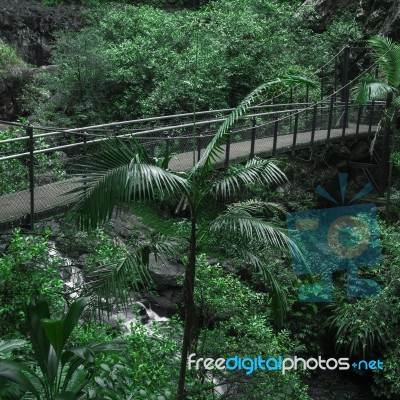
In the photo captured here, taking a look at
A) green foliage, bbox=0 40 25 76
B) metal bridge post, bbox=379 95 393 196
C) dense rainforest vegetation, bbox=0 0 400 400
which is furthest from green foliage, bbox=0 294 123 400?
green foliage, bbox=0 40 25 76

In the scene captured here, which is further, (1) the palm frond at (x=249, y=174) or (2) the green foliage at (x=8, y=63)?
(2) the green foliage at (x=8, y=63)

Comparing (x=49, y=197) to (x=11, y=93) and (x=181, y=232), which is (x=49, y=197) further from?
(x=11, y=93)

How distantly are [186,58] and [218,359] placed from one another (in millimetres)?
10144

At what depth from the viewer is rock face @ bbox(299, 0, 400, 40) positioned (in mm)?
17766

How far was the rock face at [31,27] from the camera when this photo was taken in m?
20.2

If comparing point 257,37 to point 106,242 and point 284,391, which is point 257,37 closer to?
point 106,242

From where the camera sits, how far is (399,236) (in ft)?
33.8

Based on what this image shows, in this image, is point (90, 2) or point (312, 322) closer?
point (312, 322)

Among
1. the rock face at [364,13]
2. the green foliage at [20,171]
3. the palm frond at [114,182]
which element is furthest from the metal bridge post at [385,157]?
the palm frond at [114,182]

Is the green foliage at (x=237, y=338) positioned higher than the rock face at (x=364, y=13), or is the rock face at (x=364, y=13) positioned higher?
the rock face at (x=364, y=13)

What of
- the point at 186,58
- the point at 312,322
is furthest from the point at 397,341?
the point at 186,58

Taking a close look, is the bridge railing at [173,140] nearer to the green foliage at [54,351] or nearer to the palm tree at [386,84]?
the palm tree at [386,84]

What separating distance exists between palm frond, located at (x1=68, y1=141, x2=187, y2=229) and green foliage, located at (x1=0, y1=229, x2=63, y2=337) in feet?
3.81

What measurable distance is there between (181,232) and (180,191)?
82.8 inches
